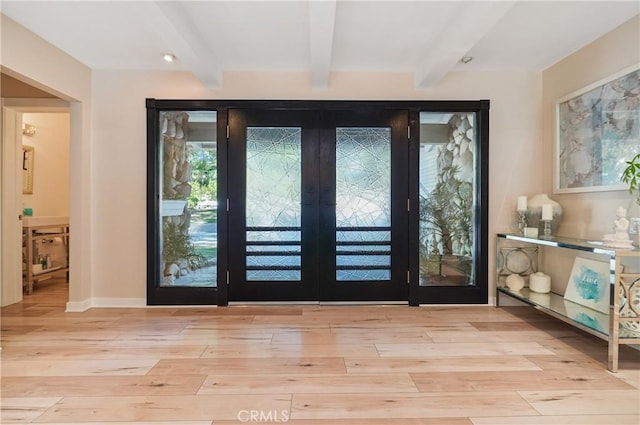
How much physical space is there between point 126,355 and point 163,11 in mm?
2342

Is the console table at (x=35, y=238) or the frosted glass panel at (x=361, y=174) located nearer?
the frosted glass panel at (x=361, y=174)

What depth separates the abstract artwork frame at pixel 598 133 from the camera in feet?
8.46

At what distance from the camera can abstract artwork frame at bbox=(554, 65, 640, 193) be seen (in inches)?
102

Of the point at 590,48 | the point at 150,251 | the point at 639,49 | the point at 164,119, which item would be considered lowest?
the point at 150,251

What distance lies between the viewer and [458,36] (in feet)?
8.56

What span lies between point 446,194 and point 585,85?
149 cm

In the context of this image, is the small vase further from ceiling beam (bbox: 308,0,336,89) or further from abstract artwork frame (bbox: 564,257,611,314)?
ceiling beam (bbox: 308,0,336,89)

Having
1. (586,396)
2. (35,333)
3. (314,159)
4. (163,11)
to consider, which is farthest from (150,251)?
(586,396)

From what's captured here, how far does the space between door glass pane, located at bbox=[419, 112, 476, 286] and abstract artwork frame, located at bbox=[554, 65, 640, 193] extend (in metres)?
0.79

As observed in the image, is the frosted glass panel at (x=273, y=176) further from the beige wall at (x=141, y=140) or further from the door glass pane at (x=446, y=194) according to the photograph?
the door glass pane at (x=446, y=194)

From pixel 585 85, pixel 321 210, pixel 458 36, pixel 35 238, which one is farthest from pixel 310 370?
pixel 35 238

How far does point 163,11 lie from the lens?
226 cm

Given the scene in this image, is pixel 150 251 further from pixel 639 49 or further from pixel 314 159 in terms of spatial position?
pixel 639 49

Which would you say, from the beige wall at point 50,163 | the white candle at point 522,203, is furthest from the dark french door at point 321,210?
the beige wall at point 50,163
